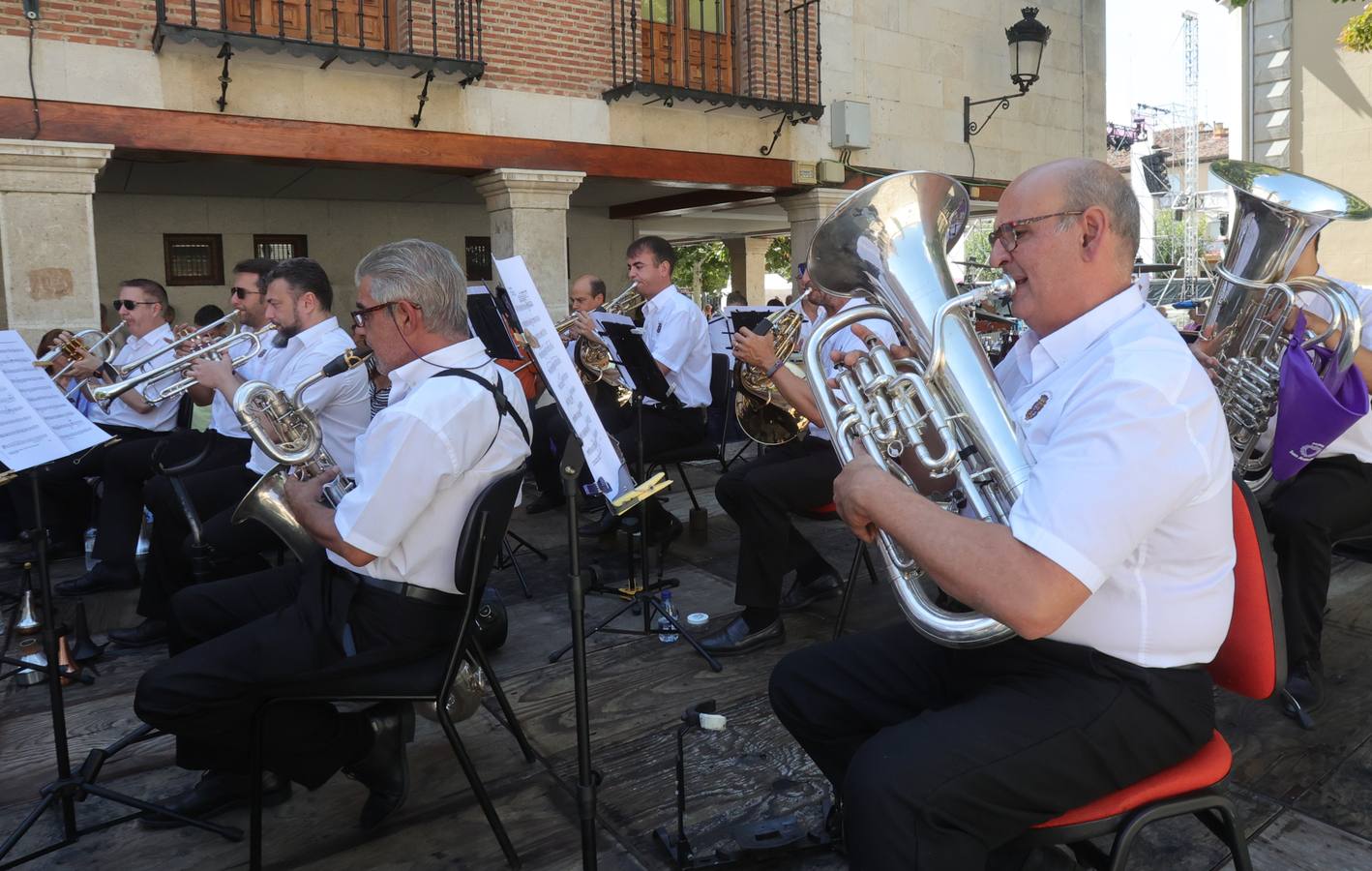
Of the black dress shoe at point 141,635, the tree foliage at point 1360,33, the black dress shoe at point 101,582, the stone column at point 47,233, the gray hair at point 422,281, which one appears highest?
the tree foliage at point 1360,33

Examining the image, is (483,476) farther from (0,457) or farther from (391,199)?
(391,199)

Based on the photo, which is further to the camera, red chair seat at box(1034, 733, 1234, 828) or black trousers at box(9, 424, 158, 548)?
black trousers at box(9, 424, 158, 548)

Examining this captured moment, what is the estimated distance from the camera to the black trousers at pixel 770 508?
3.77m

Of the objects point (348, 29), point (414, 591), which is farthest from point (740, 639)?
point (348, 29)

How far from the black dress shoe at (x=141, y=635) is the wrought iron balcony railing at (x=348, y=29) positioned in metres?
4.83

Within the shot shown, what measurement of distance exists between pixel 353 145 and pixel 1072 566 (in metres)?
7.81

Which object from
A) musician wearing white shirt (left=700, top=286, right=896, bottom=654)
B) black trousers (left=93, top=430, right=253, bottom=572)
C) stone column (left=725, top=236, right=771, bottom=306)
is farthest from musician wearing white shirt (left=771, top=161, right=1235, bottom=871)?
stone column (left=725, top=236, right=771, bottom=306)

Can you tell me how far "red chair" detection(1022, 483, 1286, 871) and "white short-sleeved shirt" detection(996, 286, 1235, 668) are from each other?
107 millimetres

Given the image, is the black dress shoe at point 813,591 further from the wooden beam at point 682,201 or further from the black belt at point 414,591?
the wooden beam at point 682,201

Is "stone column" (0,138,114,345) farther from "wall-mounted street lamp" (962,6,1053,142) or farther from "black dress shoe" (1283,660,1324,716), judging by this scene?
"wall-mounted street lamp" (962,6,1053,142)

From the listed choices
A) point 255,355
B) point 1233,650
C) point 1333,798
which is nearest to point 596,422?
point 1233,650

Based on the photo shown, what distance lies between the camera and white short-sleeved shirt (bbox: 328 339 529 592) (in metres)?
2.23

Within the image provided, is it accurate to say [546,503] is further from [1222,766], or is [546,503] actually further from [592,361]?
[1222,766]

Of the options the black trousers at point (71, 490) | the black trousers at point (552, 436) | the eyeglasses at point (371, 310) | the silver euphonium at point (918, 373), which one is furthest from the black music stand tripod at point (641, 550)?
the black trousers at point (71, 490)
